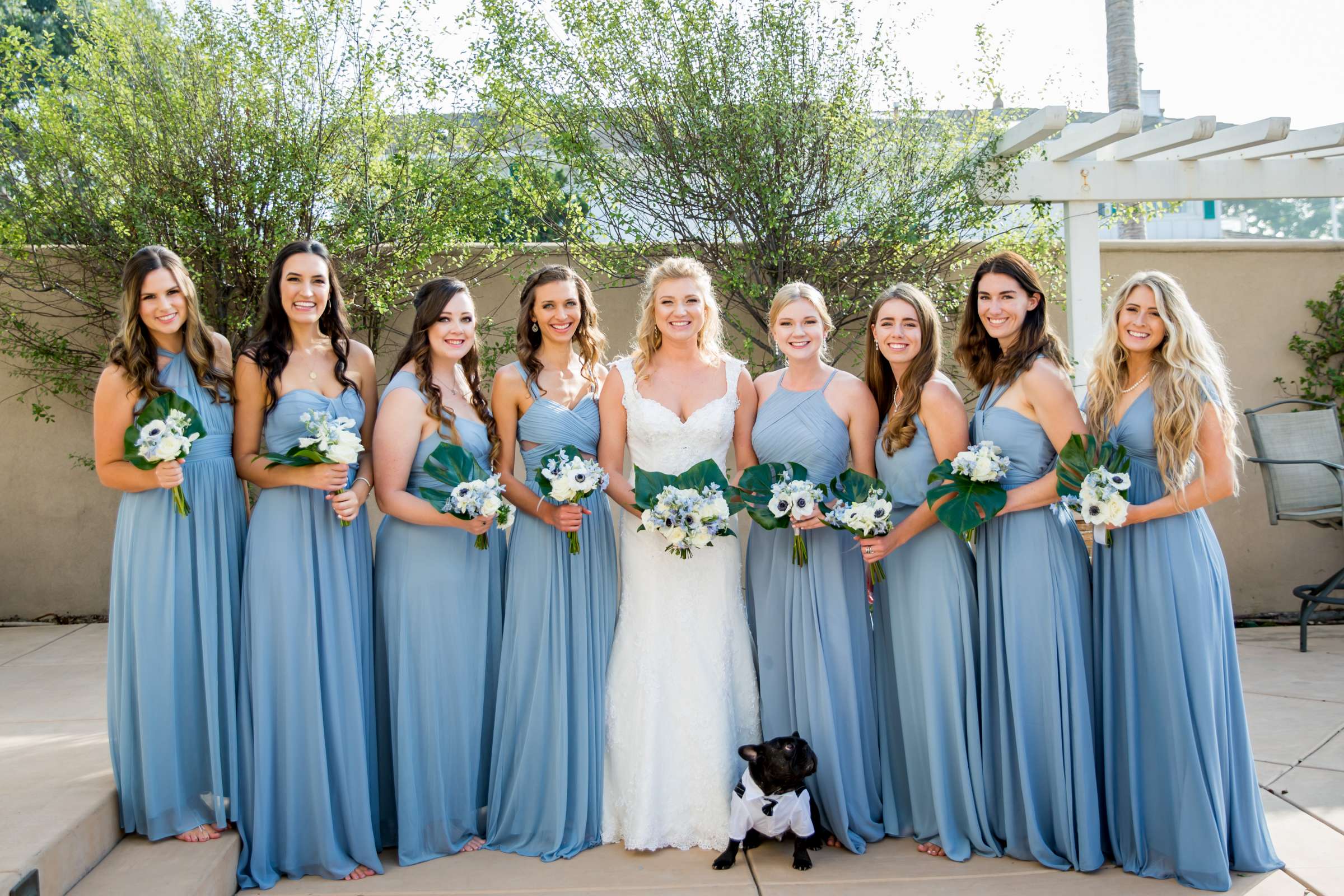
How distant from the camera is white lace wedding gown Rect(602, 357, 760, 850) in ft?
13.1

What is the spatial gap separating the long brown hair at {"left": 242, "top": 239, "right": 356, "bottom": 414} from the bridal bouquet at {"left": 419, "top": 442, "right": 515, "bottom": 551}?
553 mm

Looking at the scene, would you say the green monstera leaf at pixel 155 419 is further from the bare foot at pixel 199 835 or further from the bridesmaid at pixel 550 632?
the bare foot at pixel 199 835

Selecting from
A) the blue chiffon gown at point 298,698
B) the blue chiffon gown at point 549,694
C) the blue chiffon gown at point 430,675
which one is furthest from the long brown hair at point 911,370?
the blue chiffon gown at point 298,698

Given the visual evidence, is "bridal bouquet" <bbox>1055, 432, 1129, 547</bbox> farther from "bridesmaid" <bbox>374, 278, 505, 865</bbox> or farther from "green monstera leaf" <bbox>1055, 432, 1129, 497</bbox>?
"bridesmaid" <bbox>374, 278, 505, 865</bbox>

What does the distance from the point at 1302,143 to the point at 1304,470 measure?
7.69 ft

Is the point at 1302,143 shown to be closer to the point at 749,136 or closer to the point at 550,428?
the point at 749,136

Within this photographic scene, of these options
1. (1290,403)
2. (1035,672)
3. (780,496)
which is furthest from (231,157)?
(1290,403)

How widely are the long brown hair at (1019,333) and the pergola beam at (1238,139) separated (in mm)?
3712

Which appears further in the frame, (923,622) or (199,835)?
(923,622)

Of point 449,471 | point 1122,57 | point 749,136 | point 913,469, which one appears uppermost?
point 1122,57

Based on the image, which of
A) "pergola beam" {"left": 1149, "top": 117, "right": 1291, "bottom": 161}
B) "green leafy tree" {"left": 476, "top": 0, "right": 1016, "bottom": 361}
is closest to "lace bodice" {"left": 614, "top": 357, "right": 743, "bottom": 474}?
"green leafy tree" {"left": 476, "top": 0, "right": 1016, "bottom": 361}

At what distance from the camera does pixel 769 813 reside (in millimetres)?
3734

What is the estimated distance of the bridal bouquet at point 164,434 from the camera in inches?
138

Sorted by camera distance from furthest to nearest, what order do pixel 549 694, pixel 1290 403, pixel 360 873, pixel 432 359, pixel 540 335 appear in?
1. pixel 1290 403
2. pixel 540 335
3. pixel 432 359
4. pixel 549 694
5. pixel 360 873
